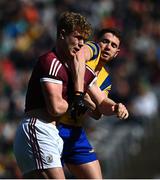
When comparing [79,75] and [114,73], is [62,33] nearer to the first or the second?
[79,75]

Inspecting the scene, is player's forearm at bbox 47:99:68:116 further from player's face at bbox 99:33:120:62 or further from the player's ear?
player's face at bbox 99:33:120:62

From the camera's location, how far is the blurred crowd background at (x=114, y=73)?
1284 cm

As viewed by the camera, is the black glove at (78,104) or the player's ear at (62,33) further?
the black glove at (78,104)

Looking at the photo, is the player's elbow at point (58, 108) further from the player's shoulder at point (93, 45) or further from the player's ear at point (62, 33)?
the player's shoulder at point (93, 45)

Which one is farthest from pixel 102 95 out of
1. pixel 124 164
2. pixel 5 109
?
pixel 5 109

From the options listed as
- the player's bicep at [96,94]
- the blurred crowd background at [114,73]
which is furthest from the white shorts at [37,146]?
the blurred crowd background at [114,73]

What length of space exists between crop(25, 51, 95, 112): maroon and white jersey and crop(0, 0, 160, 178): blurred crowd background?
3948 millimetres

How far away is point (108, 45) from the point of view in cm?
764

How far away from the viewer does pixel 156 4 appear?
1670 centimetres

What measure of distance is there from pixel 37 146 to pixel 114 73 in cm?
761

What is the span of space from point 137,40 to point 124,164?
3.56 metres

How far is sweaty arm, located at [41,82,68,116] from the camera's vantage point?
6.43 m

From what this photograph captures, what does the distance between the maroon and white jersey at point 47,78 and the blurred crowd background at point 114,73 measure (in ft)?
13.0

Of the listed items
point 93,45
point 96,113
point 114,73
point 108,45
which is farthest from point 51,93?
point 114,73
